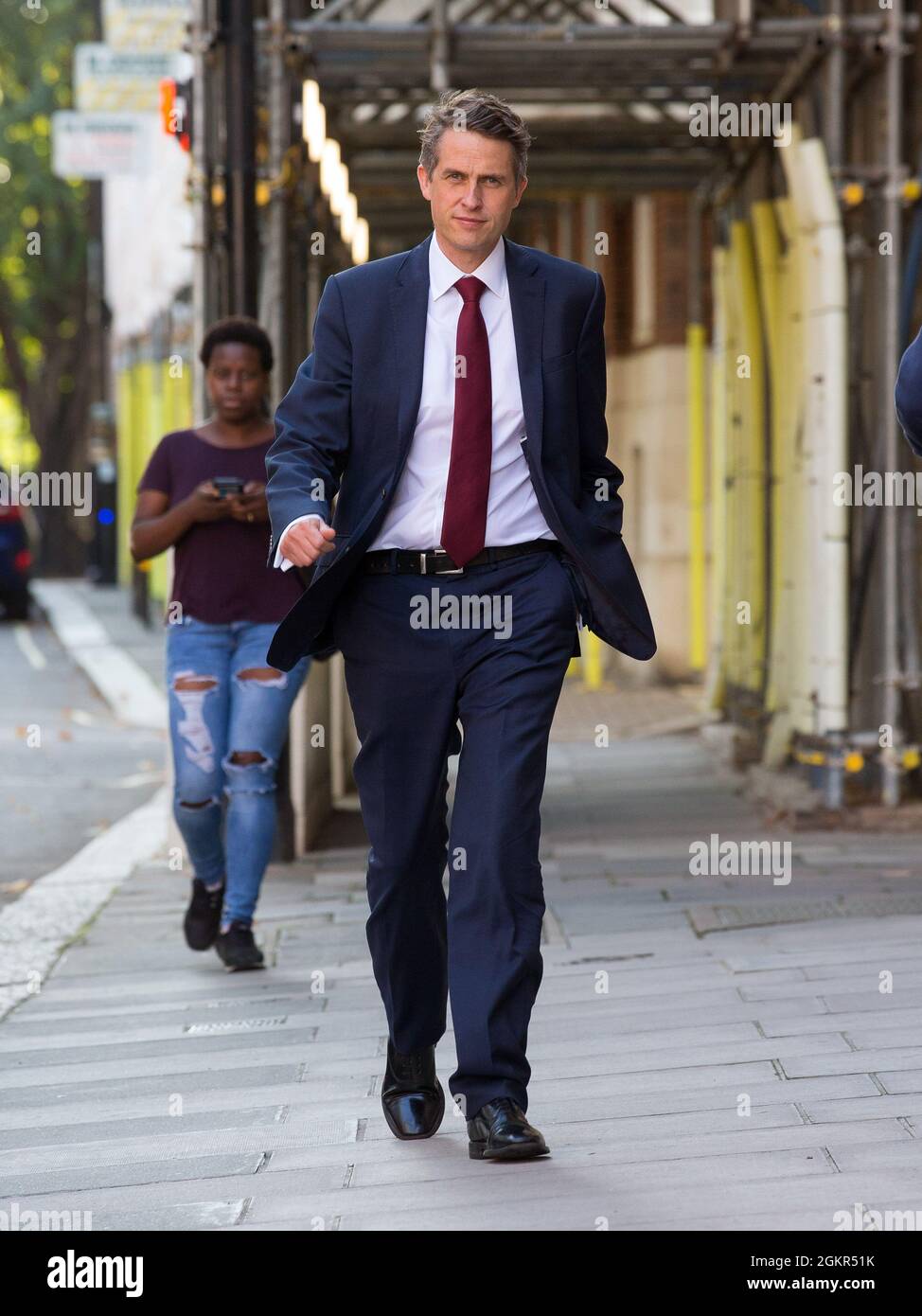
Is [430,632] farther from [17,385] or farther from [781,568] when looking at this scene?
[17,385]

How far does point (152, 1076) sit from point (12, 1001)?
1.12 m

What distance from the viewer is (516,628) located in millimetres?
4254

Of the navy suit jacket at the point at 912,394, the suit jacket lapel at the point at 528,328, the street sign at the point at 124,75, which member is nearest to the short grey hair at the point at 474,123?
the suit jacket lapel at the point at 528,328

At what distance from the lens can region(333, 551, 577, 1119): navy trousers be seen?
4.19m

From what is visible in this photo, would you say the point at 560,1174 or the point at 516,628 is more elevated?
the point at 516,628

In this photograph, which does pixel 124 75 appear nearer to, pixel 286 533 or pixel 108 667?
pixel 108 667

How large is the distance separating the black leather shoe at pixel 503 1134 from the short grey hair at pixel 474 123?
1770 mm

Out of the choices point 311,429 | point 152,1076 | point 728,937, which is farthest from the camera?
point 728,937

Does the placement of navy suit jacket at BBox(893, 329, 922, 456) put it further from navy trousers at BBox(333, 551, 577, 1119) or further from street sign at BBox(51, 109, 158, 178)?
street sign at BBox(51, 109, 158, 178)

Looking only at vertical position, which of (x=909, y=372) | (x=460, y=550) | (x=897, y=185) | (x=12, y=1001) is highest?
(x=897, y=185)

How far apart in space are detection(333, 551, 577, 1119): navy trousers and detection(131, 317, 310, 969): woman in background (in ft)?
6.90

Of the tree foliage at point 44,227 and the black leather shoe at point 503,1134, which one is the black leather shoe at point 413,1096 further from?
the tree foliage at point 44,227

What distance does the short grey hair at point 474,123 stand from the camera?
A: 13.8 feet
